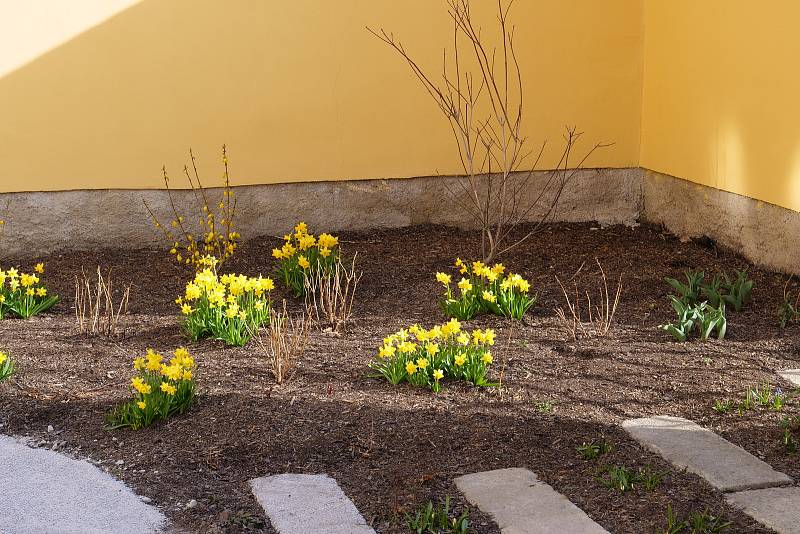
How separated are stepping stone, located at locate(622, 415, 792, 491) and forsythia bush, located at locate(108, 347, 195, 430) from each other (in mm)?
1799

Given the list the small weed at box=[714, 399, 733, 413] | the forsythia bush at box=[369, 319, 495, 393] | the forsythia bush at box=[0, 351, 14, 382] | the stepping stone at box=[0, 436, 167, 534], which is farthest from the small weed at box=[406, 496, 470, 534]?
the forsythia bush at box=[0, 351, 14, 382]

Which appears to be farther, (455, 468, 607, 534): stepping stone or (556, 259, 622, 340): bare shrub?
(556, 259, 622, 340): bare shrub

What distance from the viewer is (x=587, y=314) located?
558 cm

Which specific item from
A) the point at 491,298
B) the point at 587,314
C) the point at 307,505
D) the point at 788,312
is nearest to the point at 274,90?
the point at 491,298

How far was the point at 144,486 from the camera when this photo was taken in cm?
365

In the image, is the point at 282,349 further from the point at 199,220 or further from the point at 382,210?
the point at 382,210

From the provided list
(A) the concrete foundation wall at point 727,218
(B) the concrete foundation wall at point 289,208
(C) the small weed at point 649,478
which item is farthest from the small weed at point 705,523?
(B) the concrete foundation wall at point 289,208

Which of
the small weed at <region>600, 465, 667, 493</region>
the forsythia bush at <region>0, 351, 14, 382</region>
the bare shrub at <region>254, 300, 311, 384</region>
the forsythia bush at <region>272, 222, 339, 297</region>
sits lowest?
the small weed at <region>600, 465, 667, 493</region>

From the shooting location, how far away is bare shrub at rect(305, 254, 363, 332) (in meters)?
5.36

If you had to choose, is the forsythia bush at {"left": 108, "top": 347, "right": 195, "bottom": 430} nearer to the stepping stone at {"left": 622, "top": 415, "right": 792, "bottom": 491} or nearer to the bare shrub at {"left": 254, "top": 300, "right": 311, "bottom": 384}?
the bare shrub at {"left": 254, "top": 300, "right": 311, "bottom": 384}

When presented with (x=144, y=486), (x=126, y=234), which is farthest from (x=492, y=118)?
(x=144, y=486)

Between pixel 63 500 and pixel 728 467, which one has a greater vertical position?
pixel 728 467

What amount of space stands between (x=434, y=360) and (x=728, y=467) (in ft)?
4.43

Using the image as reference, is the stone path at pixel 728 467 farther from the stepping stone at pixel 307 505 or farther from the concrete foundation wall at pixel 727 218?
the concrete foundation wall at pixel 727 218
